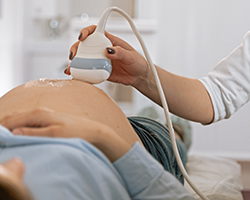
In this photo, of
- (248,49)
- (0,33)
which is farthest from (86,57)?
(0,33)

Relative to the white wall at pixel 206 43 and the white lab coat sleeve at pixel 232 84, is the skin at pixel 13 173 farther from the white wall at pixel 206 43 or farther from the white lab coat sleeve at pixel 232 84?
the white wall at pixel 206 43

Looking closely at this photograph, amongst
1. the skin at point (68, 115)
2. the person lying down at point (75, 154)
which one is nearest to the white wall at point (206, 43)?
the skin at point (68, 115)

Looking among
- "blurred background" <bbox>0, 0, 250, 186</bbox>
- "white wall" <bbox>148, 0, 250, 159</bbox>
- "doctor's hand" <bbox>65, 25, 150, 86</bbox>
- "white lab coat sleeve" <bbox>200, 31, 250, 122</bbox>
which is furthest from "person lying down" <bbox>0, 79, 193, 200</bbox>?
"white wall" <bbox>148, 0, 250, 159</bbox>

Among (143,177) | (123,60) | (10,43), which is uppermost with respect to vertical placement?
(123,60)

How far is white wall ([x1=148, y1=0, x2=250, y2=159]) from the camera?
299cm

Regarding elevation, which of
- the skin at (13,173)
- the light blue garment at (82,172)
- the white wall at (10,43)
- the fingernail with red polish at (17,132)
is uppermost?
the skin at (13,173)

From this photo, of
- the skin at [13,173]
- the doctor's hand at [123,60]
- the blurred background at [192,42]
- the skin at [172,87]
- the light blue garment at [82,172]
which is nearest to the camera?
the skin at [13,173]

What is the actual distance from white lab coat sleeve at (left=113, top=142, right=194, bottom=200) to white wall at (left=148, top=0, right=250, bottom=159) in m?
2.50

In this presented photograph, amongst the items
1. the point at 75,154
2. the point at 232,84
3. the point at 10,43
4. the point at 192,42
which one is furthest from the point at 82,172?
the point at 10,43

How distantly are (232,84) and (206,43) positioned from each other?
2141 millimetres

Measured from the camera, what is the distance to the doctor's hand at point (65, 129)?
0.50m

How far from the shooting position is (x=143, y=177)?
0.52 meters

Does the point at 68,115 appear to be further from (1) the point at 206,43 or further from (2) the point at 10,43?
(2) the point at 10,43

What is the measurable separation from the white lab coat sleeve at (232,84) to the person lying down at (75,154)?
40 centimetres
